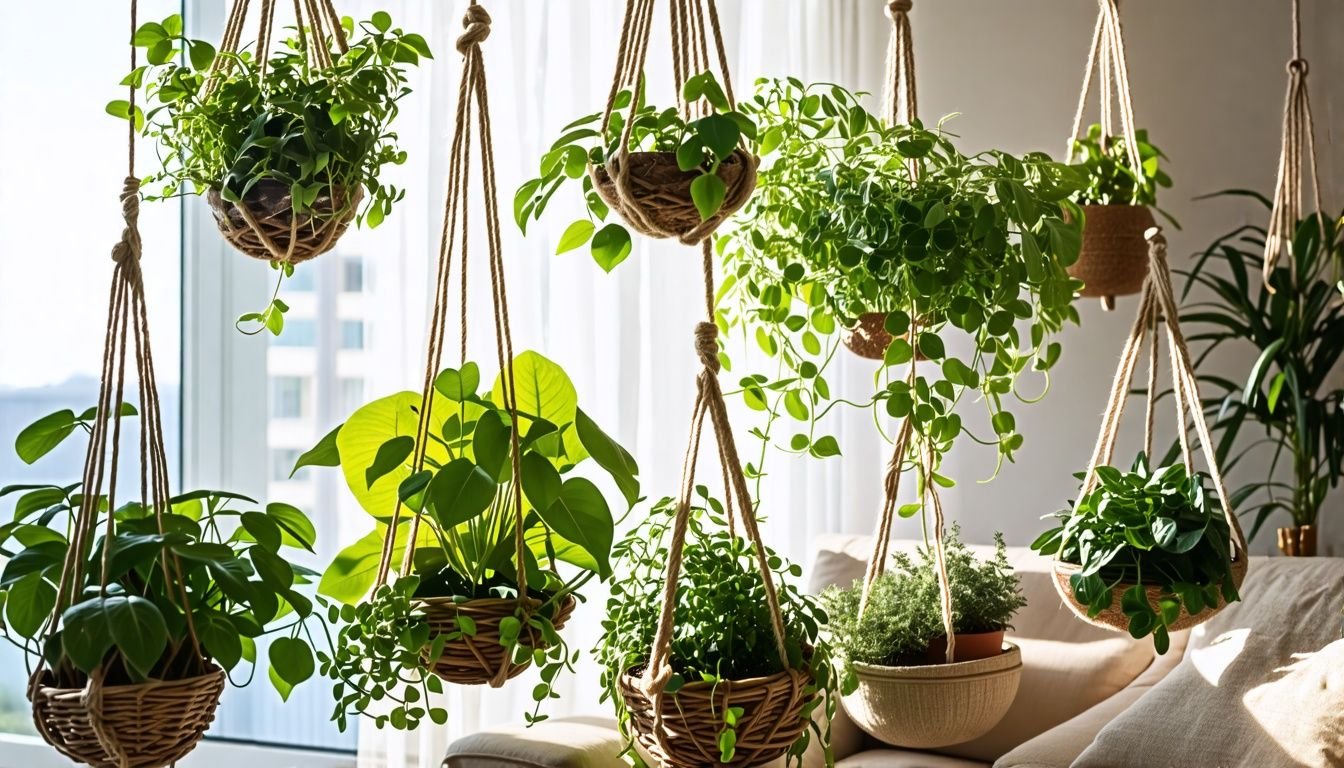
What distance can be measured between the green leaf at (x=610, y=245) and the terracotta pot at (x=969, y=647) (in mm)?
742

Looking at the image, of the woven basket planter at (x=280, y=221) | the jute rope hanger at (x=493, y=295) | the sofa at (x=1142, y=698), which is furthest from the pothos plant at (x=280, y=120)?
the sofa at (x=1142, y=698)

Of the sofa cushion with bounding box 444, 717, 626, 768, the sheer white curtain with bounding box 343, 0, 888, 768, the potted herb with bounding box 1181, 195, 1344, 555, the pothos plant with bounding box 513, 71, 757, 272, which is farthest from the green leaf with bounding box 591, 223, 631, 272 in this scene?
the sheer white curtain with bounding box 343, 0, 888, 768

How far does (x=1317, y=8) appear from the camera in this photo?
315cm

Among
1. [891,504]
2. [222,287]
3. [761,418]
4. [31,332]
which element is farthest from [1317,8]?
[31,332]

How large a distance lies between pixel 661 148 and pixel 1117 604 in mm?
857

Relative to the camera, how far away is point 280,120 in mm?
1406

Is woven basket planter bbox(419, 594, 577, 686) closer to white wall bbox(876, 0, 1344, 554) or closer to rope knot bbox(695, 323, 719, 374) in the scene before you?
rope knot bbox(695, 323, 719, 374)

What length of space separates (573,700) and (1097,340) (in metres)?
1.76

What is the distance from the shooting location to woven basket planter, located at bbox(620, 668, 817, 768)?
1250 millimetres

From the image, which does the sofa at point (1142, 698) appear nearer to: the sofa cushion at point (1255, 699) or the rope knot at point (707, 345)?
the sofa cushion at point (1255, 699)

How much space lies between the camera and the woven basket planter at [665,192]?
1.23m

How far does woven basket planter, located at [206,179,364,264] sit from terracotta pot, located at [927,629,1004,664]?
3.17 ft

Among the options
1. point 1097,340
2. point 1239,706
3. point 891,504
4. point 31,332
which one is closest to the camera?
point 891,504

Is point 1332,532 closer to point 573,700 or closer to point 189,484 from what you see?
point 573,700
